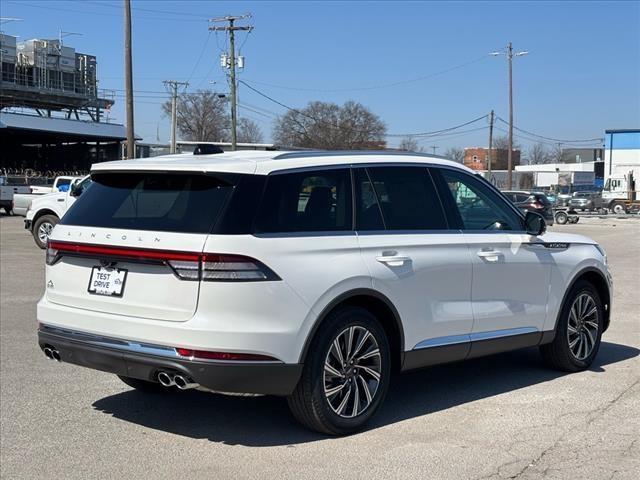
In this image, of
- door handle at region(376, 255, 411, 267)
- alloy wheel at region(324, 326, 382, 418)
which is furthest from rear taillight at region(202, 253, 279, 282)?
door handle at region(376, 255, 411, 267)

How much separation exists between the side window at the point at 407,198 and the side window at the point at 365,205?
2 cm

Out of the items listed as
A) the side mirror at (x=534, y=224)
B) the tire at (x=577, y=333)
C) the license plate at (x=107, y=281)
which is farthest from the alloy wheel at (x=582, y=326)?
the license plate at (x=107, y=281)

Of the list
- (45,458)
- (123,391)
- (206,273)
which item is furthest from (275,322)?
(123,391)

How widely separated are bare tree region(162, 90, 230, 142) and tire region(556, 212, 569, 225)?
66.2 meters

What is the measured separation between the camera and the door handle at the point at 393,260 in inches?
206

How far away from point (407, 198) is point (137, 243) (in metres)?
2.04

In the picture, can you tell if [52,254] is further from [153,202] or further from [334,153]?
[334,153]

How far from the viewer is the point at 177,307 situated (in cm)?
461

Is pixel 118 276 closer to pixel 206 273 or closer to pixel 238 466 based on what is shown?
pixel 206 273

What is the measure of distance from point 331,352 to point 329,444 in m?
0.60

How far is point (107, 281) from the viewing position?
195 inches

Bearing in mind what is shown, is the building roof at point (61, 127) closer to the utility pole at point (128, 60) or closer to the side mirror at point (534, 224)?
the utility pole at point (128, 60)

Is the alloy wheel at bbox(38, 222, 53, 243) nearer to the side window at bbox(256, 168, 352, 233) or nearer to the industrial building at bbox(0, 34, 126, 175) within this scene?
the side window at bbox(256, 168, 352, 233)

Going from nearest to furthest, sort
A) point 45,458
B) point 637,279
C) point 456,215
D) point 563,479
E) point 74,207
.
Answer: point 563,479, point 45,458, point 74,207, point 456,215, point 637,279
